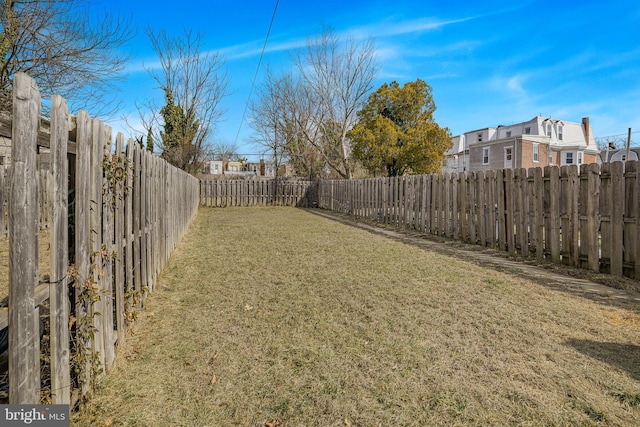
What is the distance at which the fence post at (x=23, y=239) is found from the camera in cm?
138

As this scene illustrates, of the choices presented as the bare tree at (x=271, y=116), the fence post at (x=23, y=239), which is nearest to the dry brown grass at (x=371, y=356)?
the fence post at (x=23, y=239)

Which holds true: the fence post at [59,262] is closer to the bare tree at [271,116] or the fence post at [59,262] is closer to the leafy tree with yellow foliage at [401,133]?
the leafy tree with yellow foliage at [401,133]

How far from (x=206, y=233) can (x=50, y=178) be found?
834 centimetres

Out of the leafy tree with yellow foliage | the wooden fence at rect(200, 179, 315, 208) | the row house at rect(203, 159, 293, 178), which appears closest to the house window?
the leafy tree with yellow foliage

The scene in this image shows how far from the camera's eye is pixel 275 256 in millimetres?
6391

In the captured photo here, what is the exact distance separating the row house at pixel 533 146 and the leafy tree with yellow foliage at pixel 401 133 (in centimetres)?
1063

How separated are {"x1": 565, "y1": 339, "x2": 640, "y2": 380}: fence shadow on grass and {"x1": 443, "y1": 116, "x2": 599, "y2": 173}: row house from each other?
2738 cm

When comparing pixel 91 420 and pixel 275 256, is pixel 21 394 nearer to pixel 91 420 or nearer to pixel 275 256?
pixel 91 420

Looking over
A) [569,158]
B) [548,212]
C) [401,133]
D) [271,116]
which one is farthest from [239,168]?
[548,212]

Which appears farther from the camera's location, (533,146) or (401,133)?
(533,146)

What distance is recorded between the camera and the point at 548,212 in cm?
596

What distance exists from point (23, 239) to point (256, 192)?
69.7 feet

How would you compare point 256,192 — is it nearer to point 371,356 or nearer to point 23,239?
point 371,356

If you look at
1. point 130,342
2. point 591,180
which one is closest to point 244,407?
point 130,342
